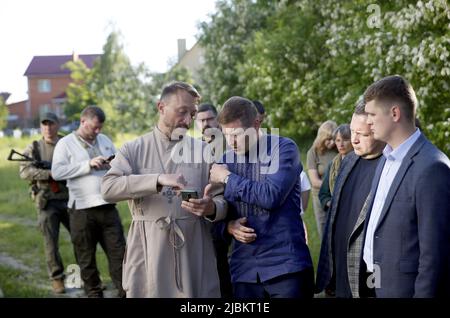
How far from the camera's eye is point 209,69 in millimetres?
29859

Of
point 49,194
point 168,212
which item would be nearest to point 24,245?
point 49,194

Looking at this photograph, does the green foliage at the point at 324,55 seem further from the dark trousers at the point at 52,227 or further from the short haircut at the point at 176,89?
the short haircut at the point at 176,89

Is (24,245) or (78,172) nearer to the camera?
(78,172)

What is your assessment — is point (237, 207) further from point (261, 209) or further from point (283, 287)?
point (283, 287)

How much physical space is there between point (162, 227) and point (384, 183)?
1.43 metres

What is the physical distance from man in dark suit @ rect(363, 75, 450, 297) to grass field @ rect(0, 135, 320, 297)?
528cm

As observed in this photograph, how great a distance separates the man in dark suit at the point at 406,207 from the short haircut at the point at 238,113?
0.83m

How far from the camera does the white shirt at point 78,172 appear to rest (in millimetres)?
7699

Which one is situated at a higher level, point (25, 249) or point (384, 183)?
point (384, 183)

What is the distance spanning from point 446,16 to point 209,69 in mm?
A: 20233

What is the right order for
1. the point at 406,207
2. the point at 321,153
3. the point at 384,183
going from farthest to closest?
the point at 321,153 < the point at 384,183 < the point at 406,207

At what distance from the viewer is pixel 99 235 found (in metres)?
7.91

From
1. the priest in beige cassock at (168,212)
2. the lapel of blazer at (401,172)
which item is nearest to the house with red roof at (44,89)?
the priest in beige cassock at (168,212)
